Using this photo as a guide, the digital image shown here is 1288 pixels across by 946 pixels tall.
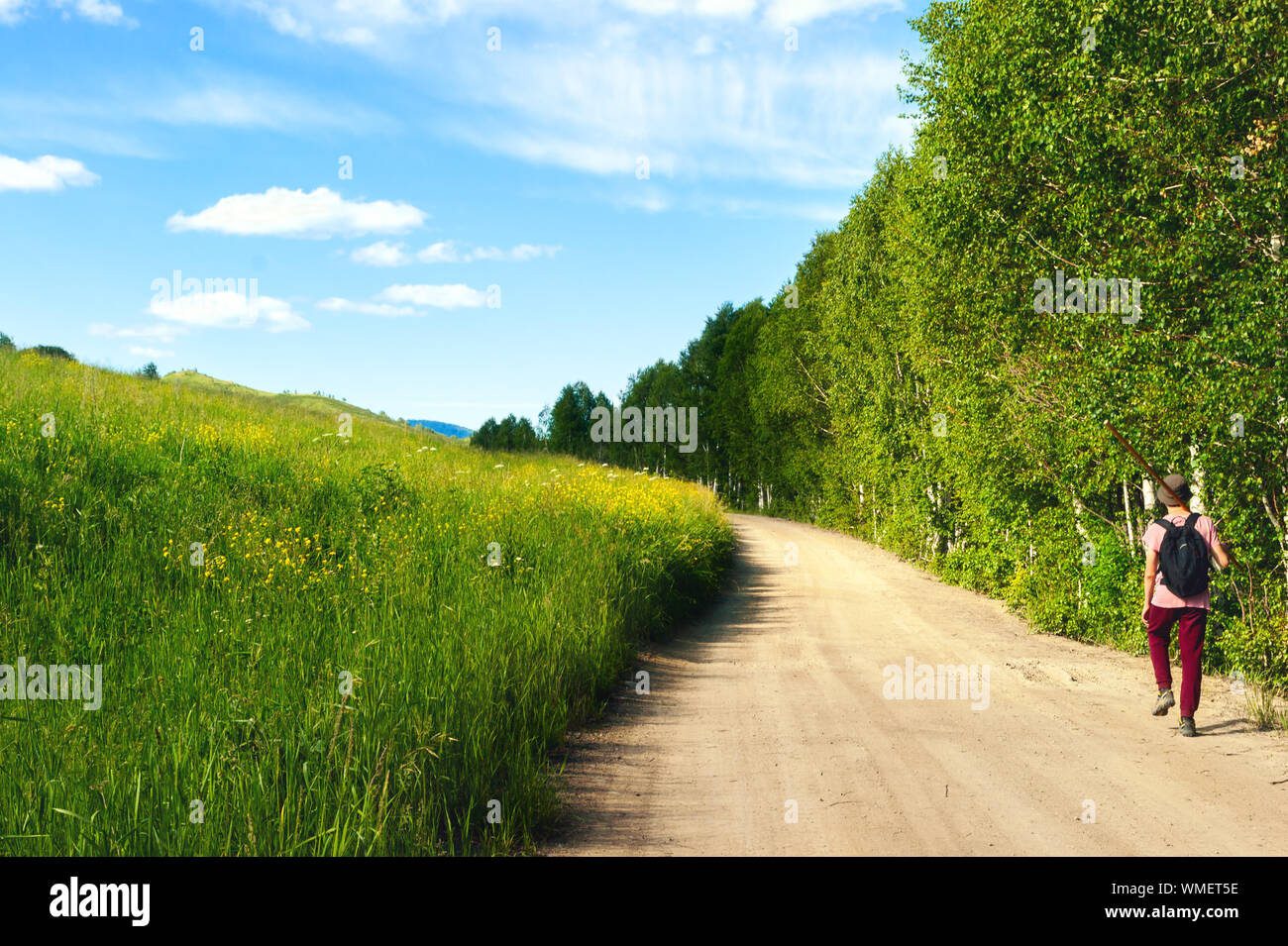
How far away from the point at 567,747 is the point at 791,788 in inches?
80.3

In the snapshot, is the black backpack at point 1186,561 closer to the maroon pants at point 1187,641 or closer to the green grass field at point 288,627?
the maroon pants at point 1187,641

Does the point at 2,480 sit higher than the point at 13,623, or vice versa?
the point at 2,480

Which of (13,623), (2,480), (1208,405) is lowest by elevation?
(13,623)

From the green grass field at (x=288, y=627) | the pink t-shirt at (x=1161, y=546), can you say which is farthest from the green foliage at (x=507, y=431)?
the pink t-shirt at (x=1161, y=546)

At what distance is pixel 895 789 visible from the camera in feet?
19.6

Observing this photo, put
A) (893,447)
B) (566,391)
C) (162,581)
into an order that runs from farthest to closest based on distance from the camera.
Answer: (566,391)
(893,447)
(162,581)

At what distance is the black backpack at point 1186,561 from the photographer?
7770 millimetres

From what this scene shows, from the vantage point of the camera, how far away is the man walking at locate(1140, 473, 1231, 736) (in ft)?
25.4

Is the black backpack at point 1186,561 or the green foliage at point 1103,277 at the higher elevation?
the green foliage at point 1103,277

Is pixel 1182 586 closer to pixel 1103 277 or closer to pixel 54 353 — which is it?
pixel 1103 277

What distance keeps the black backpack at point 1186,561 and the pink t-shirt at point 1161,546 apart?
53mm
